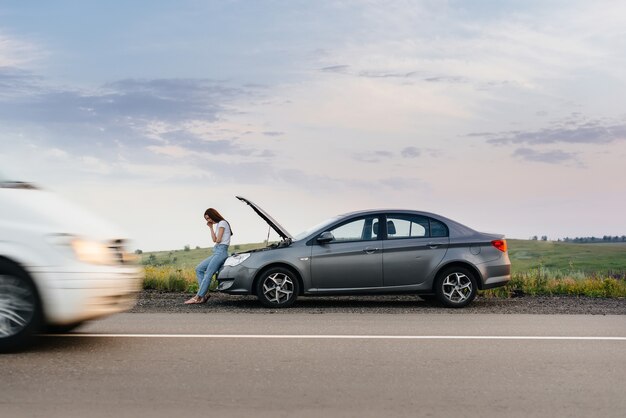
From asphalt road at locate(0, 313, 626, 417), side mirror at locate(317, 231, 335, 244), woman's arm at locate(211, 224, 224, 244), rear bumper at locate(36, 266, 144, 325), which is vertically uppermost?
woman's arm at locate(211, 224, 224, 244)

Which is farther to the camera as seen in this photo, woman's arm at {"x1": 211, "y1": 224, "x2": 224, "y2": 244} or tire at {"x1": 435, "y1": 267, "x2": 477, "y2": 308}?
woman's arm at {"x1": 211, "y1": 224, "x2": 224, "y2": 244}

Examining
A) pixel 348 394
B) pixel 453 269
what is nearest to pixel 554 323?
pixel 453 269

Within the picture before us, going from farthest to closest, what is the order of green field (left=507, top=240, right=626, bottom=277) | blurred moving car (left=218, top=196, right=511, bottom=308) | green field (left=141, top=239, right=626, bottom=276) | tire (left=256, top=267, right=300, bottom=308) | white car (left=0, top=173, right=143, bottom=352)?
green field (left=507, top=240, right=626, bottom=277) → green field (left=141, top=239, right=626, bottom=276) → blurred moving car (left=218, top=196, right=511, bottom=308) → tire (left=256, top=267, right=300, bottom=308) → white car (left=0, top=173, right=143, bottom=352)

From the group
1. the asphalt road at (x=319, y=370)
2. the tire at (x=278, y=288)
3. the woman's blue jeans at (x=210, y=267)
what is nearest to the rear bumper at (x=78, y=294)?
the asphalt road at (x=319, y=370)

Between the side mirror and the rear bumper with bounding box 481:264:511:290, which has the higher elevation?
the side mirror

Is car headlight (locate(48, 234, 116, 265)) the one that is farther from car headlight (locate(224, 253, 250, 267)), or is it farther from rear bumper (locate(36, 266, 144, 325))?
car headlight (locate(224, 253, 250, 267))

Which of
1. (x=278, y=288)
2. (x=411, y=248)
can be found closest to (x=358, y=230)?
(x=411, y=248)

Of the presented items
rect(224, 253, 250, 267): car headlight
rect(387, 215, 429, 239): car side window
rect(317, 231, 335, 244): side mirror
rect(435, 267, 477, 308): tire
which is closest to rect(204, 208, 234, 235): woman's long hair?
rect(224, 253, 250, 267): car headlight

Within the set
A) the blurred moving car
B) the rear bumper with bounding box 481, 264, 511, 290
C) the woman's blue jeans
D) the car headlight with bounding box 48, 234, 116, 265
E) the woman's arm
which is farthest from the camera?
the woman's arm

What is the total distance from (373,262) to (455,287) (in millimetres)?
1473

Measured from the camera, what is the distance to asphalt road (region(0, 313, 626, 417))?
254 inches

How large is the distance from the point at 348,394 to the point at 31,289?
364 centimetres

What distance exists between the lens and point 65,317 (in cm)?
868

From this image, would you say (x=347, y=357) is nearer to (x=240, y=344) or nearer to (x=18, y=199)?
(x=240, y=344)
